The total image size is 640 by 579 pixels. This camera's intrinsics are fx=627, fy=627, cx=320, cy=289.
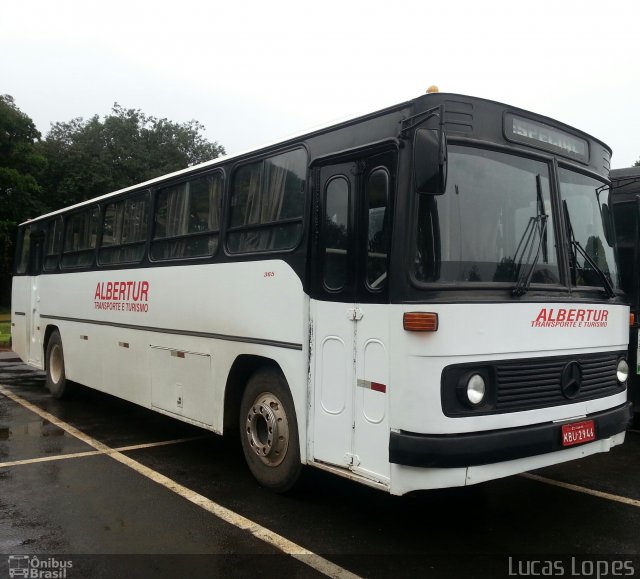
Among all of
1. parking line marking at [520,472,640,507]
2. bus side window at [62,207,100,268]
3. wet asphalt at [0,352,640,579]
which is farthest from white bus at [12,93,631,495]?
bus side window at [62,207,100,268]

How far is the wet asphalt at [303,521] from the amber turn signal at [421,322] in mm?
1545

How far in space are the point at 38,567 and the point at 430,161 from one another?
3678mm

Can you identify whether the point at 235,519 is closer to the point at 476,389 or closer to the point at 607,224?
the point at 476,389

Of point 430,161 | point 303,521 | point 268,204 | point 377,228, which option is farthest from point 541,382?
point 268,204

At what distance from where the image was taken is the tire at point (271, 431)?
5242 millimetres

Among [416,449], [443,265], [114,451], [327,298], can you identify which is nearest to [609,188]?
[443,265]

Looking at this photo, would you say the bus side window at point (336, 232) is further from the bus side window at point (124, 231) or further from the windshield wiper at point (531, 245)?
the bus side window at point (124, 231)

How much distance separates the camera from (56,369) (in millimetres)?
10398

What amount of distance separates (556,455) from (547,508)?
36.4 inches

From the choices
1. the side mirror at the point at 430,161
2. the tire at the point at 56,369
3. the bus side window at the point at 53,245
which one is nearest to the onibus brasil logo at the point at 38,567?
the side mirror at the point at 430,161

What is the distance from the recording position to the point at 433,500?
17.7 feet

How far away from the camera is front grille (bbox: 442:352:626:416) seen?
4.05 metres

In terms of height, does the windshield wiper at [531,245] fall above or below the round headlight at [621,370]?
above

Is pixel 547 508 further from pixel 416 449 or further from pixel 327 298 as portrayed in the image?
pixel 327 298
